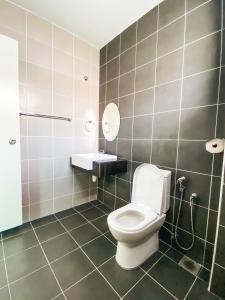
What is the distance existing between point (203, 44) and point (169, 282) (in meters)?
1.94

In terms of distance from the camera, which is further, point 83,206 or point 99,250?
point 83,206

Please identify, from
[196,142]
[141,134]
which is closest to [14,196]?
[141,134]

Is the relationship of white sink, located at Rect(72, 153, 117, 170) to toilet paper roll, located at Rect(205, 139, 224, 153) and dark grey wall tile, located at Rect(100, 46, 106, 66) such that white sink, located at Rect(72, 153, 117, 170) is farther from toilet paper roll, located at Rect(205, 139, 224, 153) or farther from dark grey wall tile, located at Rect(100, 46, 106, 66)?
dark grey wall tile, located at Rect(100, 46, 106, 66)

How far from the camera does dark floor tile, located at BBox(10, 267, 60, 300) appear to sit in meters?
1.04

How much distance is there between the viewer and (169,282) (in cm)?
117

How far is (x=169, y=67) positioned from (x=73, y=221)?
2102 mm

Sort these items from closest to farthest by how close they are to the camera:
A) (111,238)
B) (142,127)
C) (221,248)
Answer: (221,248) → (111,238) → (142,127)

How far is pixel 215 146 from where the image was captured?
1.12 m

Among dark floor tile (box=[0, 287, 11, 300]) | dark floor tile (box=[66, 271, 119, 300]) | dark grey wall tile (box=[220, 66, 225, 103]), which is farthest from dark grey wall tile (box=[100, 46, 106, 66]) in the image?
dark floor tile (box=[0, 287, 11, 300])

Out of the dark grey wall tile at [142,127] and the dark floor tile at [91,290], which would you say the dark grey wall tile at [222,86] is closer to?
the dark grey wall tile at [142,127]

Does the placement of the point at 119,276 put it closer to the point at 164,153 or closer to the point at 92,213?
the point at 92,213

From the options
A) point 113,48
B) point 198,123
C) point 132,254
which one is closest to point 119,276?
point 132,254

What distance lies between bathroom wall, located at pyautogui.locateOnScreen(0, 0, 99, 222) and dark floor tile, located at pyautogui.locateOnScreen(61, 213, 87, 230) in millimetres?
247

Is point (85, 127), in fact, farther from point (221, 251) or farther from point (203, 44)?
point (221, 251)
